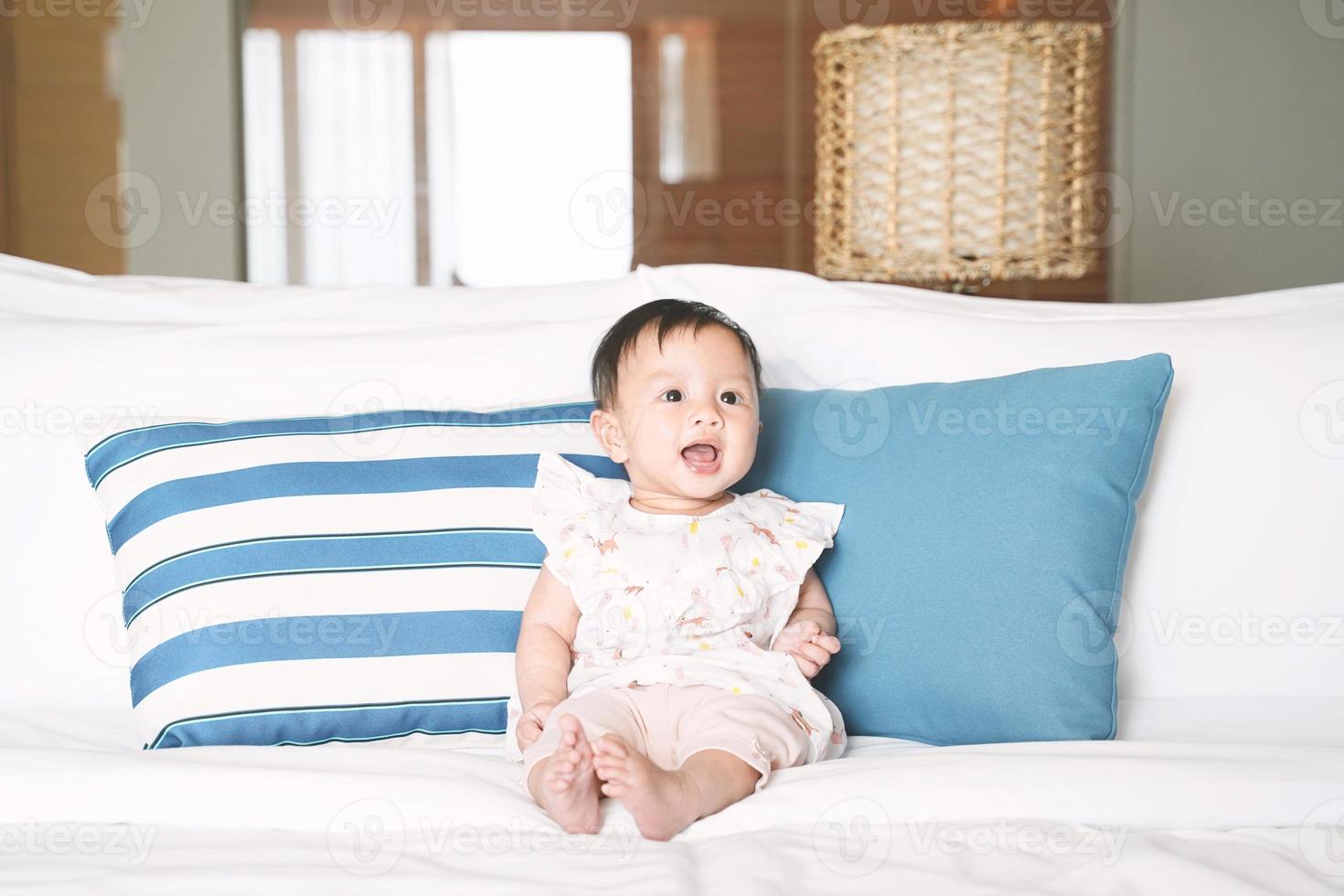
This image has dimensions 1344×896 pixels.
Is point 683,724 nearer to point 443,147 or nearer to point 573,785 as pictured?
point 573,785

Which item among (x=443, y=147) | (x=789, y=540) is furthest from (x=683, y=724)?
(x=443, y=147)

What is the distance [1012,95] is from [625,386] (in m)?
0.92

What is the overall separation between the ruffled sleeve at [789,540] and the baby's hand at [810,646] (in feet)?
0.17

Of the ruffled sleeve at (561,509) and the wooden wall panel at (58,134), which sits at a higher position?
the wooden wall panel at (58,134)

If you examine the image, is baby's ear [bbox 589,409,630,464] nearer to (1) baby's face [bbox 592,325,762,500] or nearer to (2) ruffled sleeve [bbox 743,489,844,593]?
(1) baby's face [bbox 592,325,762,500]

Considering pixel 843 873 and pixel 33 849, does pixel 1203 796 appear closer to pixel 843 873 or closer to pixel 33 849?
pixel 843 873

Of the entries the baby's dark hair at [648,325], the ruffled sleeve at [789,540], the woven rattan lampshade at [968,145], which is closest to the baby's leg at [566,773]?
→ the ruffled sleeve at [789,540]

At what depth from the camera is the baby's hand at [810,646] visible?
3.73 feet

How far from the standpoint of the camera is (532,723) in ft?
3.59

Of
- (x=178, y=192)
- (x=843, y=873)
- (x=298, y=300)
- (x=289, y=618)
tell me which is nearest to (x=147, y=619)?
(x=289, y=618)

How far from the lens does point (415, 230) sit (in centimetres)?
462

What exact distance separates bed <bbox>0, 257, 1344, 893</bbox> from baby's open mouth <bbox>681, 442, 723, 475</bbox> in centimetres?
23

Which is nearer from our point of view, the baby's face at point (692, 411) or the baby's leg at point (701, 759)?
the baby's leg at point (701, 759)

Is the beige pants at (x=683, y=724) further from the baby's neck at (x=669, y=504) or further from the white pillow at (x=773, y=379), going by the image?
A: the white pillow at (x=773, y=379)
